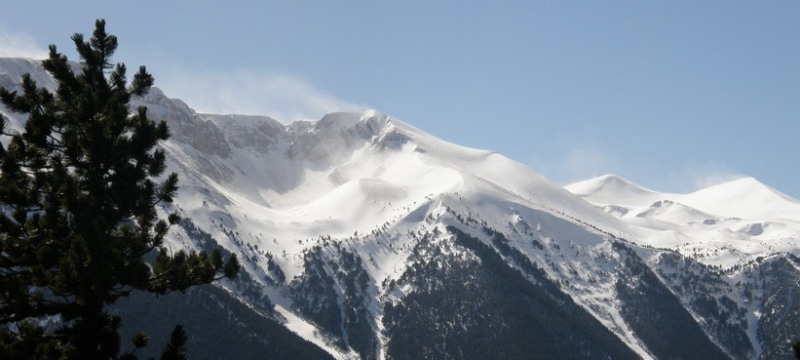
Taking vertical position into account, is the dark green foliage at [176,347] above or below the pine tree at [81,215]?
below

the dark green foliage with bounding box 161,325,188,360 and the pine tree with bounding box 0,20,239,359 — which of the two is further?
the dark green foliage with bounding box 161,325,188,360

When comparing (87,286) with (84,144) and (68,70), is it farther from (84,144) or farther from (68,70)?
(68,70)

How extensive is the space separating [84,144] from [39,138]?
1971mm

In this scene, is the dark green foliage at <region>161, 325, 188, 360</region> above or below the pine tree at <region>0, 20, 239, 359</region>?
below

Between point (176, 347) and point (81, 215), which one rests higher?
point (81, 215)

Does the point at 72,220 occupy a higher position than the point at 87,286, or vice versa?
the point at 72,220

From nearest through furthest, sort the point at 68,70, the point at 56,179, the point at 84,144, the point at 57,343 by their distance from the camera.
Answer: the point at 57,343 → the point at 56,179 → the point at 84,144 → the point at 68,70

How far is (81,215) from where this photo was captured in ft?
107

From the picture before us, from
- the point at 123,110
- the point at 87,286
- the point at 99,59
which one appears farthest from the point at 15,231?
the point at 99,59

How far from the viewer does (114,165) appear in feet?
115

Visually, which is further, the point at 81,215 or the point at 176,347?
the point at 81,215

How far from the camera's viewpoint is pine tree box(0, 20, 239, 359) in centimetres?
3058

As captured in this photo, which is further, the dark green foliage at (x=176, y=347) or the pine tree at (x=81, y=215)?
the dark green foliage at (x=176, y=347)

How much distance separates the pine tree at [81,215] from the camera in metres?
30.6
